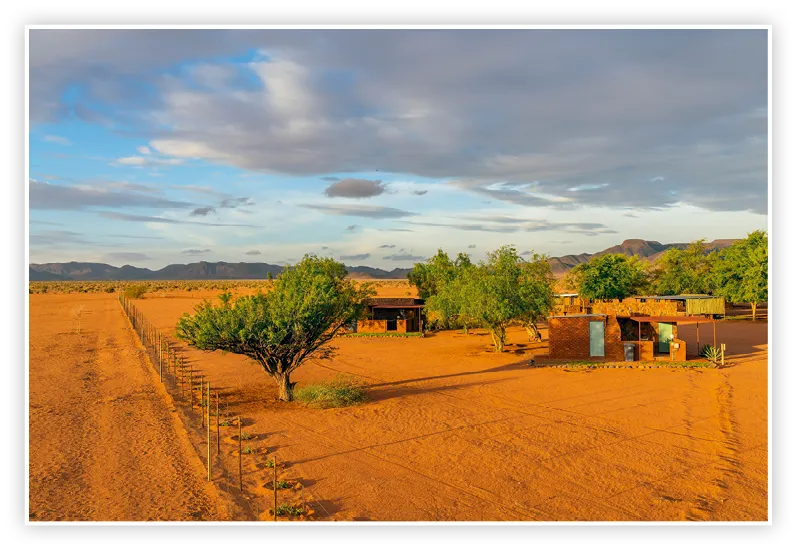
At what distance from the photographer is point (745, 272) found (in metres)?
44.4

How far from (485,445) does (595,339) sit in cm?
1478

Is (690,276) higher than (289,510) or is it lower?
higher

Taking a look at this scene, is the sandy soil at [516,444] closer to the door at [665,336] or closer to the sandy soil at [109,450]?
the sandy soil at [109,450]

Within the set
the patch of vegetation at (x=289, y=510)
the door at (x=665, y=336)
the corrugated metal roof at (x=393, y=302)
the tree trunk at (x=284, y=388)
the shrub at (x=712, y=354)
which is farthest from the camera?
the corrugated metal roof at (x=393, y=302)

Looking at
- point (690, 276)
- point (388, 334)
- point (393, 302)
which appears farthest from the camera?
point (690, 276)

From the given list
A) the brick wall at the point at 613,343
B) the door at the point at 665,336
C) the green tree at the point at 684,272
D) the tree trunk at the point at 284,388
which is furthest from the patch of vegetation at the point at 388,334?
the green tree at the point at 684,272

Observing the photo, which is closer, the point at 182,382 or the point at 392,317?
the point at 182,382

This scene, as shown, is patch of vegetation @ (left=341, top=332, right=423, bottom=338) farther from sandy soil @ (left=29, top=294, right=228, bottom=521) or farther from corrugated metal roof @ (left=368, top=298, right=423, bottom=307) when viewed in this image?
sandy soil @ (left=29, top=294, right=228, bottom=521)

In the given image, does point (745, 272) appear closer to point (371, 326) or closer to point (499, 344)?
point (499, 344)

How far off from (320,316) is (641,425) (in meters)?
10.5

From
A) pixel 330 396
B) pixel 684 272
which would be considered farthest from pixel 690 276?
pixel 330 396

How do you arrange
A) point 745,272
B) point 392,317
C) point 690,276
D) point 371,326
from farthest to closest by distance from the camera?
point 690,276
point 745,272
point 392,317
point 371,326

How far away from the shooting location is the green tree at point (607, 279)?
158 ft

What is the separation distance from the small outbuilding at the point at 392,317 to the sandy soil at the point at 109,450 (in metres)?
17.9
